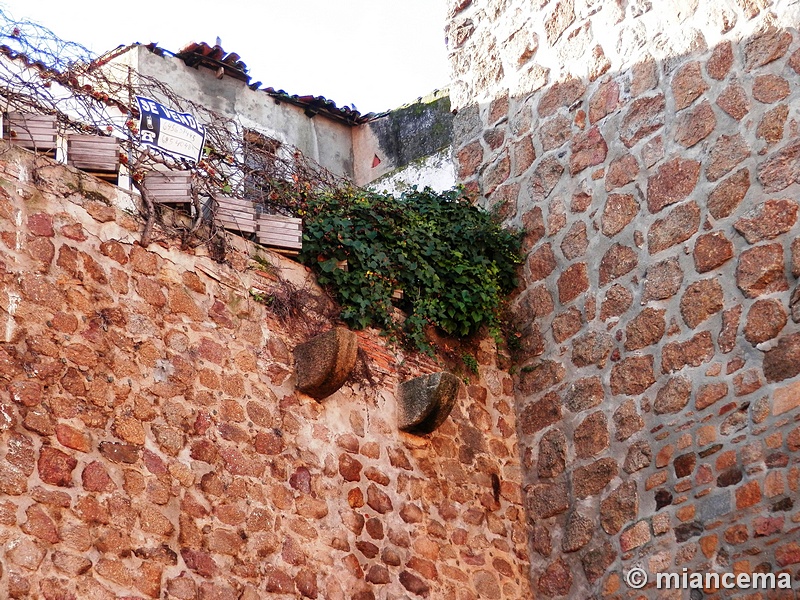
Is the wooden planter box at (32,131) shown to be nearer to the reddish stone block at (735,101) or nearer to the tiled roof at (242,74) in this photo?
the reddish stone block at (735,101)

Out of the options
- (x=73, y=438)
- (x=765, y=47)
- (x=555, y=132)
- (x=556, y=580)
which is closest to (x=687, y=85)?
(x=765, y=47)

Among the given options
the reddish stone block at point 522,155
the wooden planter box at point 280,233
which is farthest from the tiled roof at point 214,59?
the wooden planter box at point 280,233

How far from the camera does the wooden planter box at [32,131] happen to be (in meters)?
5.37

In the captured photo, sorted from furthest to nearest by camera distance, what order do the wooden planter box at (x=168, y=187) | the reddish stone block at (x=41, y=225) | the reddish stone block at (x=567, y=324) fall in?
1. the reddish stone block at (x=567, y=324)
2. the wooden planter box at (x=168, y=187)
3. the reddish stone block at (x=41, y=225)

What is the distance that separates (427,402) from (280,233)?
125 cm

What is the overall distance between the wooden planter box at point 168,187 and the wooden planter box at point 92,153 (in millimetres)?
286

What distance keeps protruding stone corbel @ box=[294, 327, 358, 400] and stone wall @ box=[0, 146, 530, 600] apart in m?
0.10

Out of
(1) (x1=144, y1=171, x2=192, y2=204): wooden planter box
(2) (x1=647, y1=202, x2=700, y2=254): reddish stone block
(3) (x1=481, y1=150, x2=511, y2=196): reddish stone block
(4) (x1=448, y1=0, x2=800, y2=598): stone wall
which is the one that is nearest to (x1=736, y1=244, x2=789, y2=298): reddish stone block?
(4) (x1=448, y1=0, x2=800, y2=598): stone wall

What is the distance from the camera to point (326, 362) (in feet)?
19.6

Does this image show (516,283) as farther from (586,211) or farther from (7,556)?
(7,556)

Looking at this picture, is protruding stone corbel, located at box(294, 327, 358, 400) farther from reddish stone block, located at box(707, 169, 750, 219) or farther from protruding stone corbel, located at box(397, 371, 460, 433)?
reddish stone block, located at box(707, 169, 750, 219)

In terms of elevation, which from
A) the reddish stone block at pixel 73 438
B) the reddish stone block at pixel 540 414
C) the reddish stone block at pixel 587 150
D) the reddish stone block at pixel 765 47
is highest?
the reddish stone block at pixel 765 47

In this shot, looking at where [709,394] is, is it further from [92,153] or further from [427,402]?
[92,153]

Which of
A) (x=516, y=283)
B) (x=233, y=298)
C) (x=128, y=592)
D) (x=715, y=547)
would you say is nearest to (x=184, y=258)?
(x=233, y=298)
